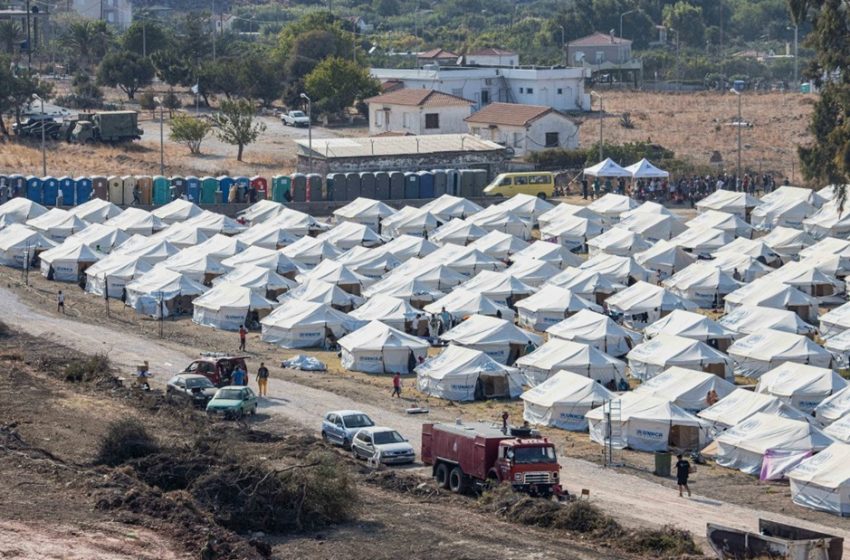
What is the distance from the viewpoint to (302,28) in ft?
424

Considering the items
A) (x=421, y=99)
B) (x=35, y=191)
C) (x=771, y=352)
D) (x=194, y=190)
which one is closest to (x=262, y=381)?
(x=771, y=352)

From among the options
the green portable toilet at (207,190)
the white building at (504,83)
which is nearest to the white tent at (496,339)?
the green portable toilet at (207,190)

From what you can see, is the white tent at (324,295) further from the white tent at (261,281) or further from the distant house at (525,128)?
the distant house at (525,128)

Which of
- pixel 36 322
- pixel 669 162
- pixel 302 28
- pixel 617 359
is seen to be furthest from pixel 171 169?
pixel 302 28

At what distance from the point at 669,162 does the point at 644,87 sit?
4136 centimetres

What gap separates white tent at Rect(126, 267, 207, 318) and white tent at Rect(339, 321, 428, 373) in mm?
9137

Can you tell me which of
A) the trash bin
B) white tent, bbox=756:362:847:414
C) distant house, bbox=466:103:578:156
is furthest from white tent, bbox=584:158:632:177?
the trash bin

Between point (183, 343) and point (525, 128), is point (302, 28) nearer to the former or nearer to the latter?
point (525, 128)

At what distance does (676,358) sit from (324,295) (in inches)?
493

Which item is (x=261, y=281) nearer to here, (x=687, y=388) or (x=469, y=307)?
(x=469, y=307)

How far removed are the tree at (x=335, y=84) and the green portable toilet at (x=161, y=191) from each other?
94.1 ft

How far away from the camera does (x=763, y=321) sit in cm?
4781

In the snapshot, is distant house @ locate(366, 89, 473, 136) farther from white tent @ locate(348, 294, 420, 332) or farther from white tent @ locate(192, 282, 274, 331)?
white tent @ locate(348, 294, 420, 332)

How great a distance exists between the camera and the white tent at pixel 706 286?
5453 cm
